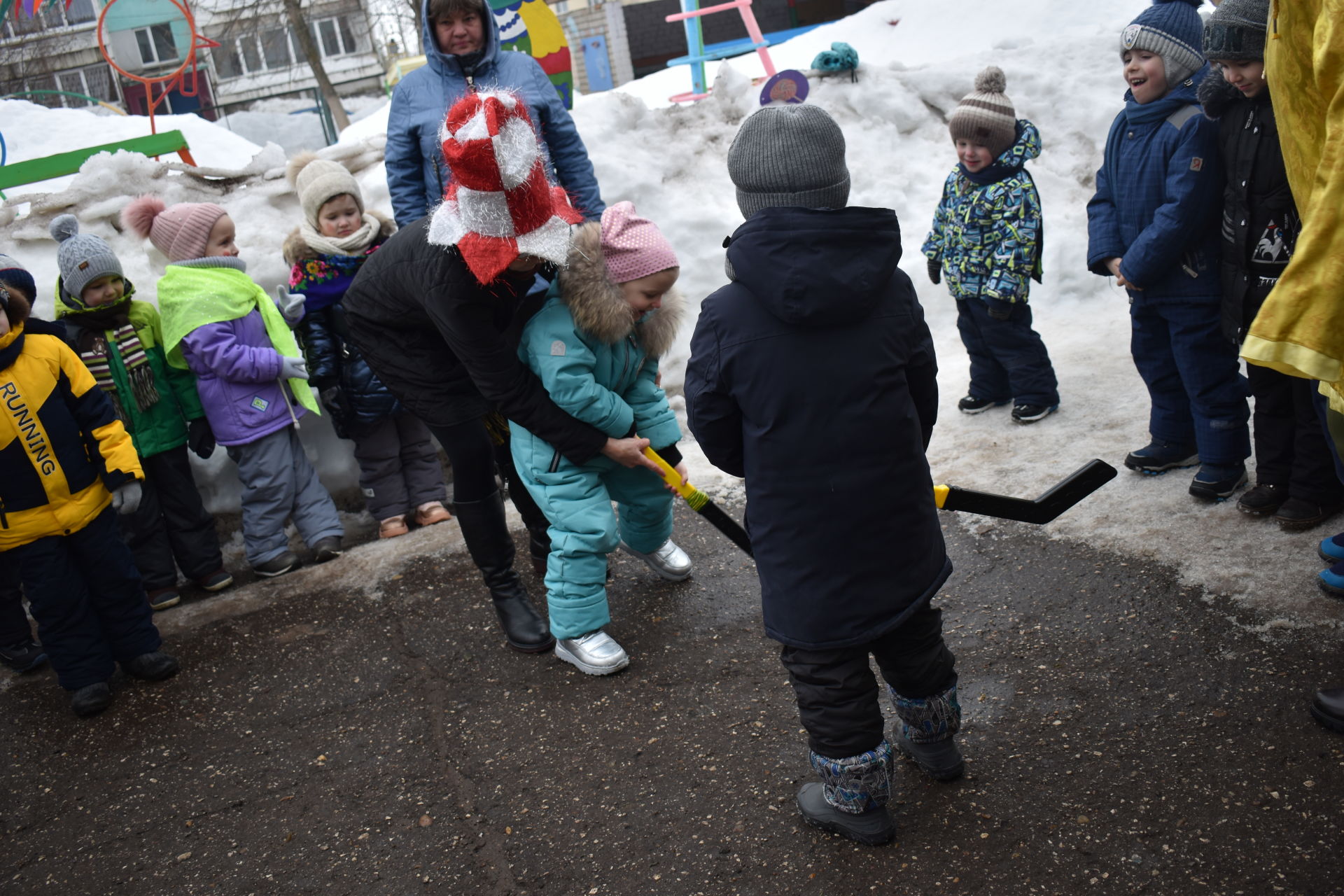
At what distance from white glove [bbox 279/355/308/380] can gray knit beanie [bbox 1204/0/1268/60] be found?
12.8ft

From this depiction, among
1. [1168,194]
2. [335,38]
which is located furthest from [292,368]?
[335,38]

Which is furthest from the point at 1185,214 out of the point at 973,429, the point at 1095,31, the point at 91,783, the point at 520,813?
the point at 1095,31

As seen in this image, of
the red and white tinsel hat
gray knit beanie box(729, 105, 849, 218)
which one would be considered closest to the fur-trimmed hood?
the red and white tinsel hat

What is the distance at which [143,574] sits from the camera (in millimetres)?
4508

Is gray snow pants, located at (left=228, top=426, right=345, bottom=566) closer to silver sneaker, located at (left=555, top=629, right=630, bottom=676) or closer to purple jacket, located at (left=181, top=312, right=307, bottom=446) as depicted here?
purple jacket, located at (left=181, top=312, right=307, bottom=446)

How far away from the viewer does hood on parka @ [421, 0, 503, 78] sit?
169 inches

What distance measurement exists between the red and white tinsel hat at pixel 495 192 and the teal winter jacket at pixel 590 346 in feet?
0.76

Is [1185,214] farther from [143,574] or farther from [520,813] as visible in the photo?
[143,574]

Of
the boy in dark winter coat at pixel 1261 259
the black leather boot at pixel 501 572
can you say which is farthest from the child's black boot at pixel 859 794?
the boy in dark winter coat at pixel 1261 259

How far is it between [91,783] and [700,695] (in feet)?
6.56

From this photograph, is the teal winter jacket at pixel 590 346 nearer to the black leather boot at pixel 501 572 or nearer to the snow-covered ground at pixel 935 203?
the black leather boot at pixel 501 572

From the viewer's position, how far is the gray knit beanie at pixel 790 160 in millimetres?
2092

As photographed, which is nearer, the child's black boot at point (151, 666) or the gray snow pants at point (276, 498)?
the child's black boot at point (151, 666)

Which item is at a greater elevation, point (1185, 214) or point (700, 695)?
point (1185, 214)
